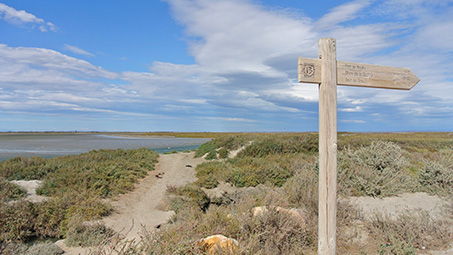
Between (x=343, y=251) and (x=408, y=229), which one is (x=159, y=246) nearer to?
(x=343, y=251)

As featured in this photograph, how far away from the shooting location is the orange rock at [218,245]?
3.62 m

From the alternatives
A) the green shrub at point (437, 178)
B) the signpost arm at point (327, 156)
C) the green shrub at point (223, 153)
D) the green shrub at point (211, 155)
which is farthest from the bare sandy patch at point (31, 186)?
the green shrub at point (437, 178)

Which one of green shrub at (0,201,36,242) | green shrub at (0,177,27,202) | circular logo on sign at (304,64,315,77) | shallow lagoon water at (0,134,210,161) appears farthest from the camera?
shallow lagoon water at (0,134,210,161)

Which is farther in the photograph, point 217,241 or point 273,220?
point 273,220

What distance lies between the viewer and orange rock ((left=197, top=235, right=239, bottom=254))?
142 inches

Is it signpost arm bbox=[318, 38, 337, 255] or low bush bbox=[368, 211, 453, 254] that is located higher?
signpost arm bbox=[318, 38, 337, 255]

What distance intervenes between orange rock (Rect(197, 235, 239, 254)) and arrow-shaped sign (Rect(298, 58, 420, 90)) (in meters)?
2.31

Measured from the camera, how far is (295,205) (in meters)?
6.58

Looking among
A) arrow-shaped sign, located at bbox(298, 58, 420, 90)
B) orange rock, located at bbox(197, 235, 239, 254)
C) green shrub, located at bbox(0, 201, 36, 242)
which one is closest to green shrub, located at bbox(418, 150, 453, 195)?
arrow-shaped sign, located at bbox(298, 58, 420, 90)

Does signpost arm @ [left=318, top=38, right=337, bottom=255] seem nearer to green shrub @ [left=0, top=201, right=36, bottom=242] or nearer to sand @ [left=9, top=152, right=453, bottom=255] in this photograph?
sand @ [left=9, top=152, right=453, bottom=255]

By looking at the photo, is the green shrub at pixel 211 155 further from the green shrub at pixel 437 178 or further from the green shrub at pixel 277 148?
the green shrub at pixel 437 178

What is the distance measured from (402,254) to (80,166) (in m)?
13.3

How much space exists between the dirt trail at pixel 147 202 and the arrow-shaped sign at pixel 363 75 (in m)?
3.39

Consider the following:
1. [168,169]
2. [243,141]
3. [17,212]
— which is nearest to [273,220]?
[17,212]
